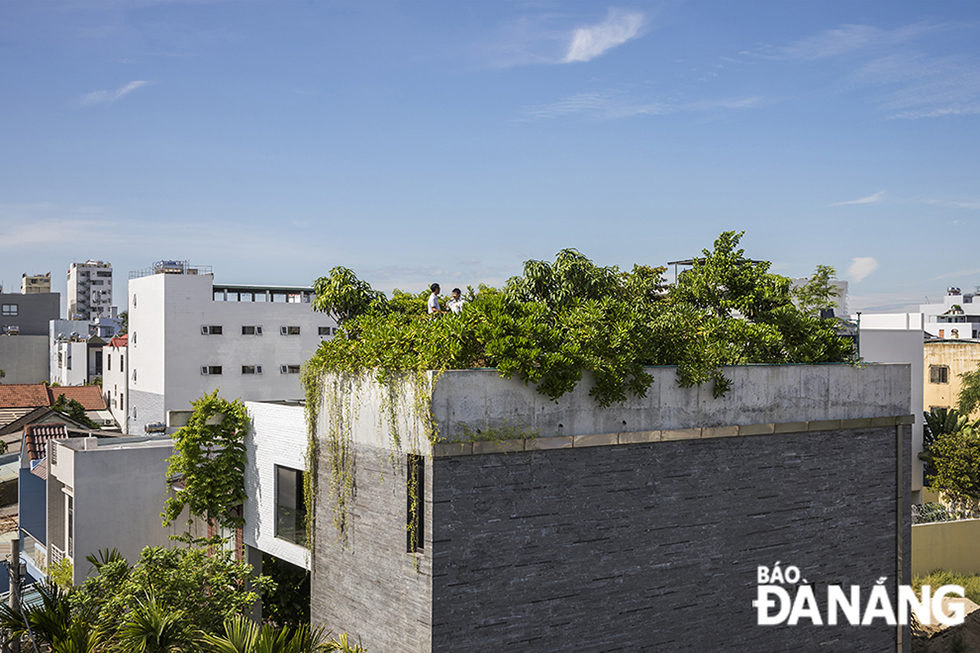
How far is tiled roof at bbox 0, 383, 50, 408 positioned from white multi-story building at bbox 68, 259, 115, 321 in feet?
265

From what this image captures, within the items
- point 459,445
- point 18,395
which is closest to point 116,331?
point 18,395

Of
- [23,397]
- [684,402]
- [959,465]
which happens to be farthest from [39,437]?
[959,465]

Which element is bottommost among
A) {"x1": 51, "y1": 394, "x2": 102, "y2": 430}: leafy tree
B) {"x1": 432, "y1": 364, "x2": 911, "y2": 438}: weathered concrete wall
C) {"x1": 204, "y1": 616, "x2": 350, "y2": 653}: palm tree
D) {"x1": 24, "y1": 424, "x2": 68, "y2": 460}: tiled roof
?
{"x1": 51, "y1": 394, "x2": 102, "y2": 430}: leafy tree

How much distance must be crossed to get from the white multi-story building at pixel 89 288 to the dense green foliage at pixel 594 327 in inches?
5163

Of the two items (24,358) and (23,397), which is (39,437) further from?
(24,358)

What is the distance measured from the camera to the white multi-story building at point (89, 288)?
134375 mm

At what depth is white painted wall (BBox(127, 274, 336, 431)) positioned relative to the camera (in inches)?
1748

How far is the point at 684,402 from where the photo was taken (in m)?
15.8

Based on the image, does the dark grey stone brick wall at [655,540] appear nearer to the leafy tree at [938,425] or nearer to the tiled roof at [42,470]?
the tiled roof at [42,470]

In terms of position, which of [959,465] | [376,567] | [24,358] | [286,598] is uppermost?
[24,358]

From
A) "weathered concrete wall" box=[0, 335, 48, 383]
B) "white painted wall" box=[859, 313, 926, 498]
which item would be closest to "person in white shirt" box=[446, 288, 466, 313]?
"white painted wall" box=[859, 313, 926, 498]

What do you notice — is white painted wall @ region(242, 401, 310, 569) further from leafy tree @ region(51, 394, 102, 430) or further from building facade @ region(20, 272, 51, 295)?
building facade @ region(20, 272, 51, 295)

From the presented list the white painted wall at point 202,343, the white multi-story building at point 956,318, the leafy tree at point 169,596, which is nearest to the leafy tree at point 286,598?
the leafy tree at point 169,596

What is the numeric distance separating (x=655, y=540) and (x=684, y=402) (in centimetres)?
270
